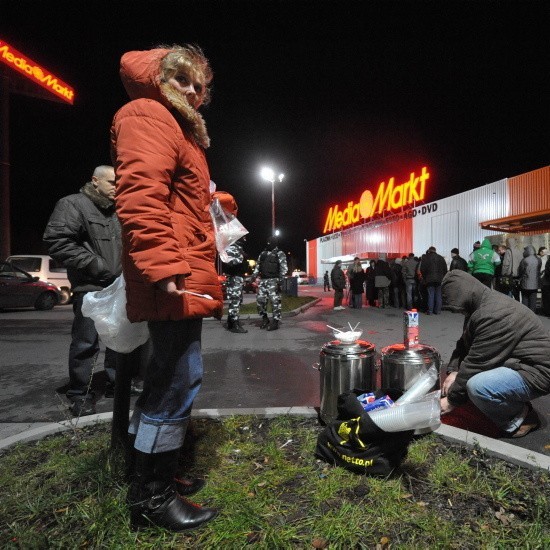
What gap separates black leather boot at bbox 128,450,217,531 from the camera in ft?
5.70

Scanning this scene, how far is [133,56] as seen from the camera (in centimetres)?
176

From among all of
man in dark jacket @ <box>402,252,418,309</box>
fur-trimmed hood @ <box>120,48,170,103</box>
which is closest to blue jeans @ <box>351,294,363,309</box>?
man in dark jacket @ <box>402,252,418,309</box>

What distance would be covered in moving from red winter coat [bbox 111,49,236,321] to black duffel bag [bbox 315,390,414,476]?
109cm

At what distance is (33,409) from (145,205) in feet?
10.5

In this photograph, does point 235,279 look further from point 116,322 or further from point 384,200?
point 384,200

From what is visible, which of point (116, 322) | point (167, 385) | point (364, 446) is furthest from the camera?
point (364, 446)

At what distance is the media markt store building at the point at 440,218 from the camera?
640 inches

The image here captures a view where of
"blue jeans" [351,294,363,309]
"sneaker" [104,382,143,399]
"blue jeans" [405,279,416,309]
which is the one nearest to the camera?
"sneaker" [104,382,143,399]

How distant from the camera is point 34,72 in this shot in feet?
78.1

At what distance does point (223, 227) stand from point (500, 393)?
2257mm

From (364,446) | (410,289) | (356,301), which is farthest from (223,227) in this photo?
(356,301)

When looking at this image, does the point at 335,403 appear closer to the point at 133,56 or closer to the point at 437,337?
the point at 133,56

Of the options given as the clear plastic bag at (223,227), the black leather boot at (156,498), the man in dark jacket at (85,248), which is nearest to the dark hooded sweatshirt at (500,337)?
the clear plastic bag at (223,227)

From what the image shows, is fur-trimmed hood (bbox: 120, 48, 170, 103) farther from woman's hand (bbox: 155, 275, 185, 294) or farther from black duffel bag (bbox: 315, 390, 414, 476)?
black duffel bag (bbox: 315, 390, 414, 476)
